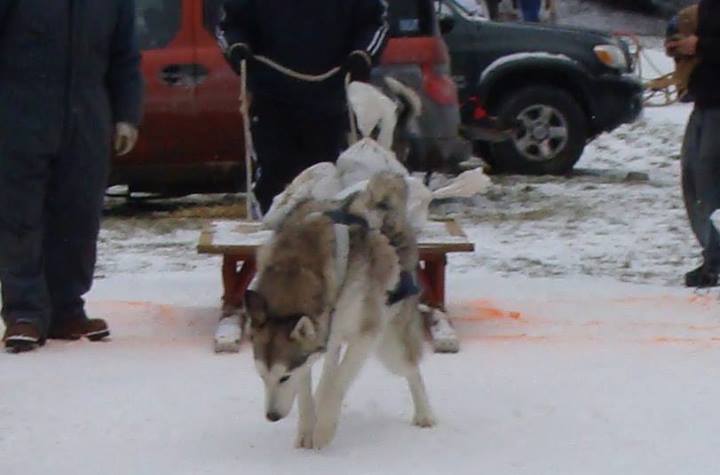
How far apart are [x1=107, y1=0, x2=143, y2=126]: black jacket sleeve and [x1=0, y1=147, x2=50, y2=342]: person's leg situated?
48 centimetres

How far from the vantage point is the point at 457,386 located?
6.08 m

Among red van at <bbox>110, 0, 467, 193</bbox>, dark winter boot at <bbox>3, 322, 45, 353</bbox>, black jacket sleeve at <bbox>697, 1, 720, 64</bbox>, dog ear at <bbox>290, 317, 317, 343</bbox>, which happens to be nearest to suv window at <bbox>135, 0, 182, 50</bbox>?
red van at <bbox>110, 0, 467, 193</bbox>

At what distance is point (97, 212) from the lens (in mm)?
6855

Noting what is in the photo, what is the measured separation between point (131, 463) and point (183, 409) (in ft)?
2.32

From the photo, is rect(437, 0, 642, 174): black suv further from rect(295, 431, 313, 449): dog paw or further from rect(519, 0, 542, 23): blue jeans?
rect(519, 0, 542, 23): blue jeans

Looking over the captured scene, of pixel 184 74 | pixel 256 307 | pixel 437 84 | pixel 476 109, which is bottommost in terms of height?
pixel 476 109

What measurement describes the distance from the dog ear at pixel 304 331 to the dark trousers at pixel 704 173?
4.04 metres

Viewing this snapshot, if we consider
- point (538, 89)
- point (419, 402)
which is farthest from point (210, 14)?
point (419, 402)

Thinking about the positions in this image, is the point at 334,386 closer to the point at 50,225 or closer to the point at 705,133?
the point at 50,225

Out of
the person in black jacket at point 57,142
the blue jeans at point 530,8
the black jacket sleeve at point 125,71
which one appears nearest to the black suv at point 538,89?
the black jacket sleeve at point 125,71

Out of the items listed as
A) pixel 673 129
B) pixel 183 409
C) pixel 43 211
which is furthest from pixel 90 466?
pixel 673 129

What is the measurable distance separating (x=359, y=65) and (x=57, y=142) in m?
1.39

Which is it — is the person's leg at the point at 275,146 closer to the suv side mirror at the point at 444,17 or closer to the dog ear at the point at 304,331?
the dog ear at the point at 304,331

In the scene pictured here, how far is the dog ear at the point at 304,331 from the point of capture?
462 cm
